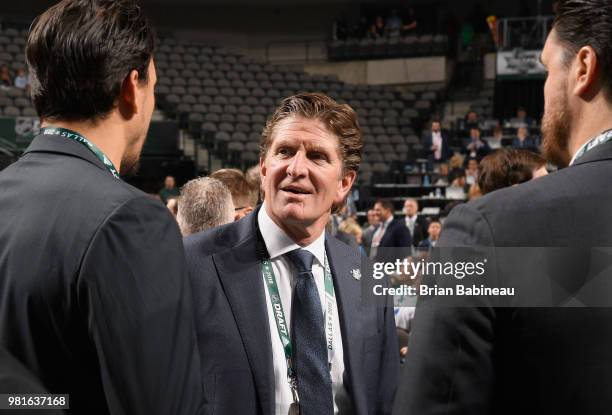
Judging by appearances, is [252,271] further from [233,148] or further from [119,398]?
[233,148]

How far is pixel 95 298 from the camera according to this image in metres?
1.15

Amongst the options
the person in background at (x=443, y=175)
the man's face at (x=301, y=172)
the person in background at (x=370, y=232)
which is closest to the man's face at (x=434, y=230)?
the person in background at (x=370, y=232)

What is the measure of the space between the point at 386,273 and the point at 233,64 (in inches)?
630

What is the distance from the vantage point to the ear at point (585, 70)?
1.23 m

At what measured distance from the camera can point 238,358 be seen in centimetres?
175

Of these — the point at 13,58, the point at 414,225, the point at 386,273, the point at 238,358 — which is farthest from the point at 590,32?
the point at 13,58

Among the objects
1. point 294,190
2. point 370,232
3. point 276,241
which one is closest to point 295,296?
point 276,241

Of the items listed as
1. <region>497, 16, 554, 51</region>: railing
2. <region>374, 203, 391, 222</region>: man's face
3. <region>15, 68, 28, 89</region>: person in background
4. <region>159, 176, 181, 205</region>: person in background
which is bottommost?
<region>374, 203, 391, 222</region>: man's face

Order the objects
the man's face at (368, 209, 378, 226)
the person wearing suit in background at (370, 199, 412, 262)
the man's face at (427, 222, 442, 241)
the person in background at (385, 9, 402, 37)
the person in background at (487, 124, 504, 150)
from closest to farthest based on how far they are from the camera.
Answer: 1. the person wearing suit in background at (370, 199, 412, 262)
2. the man's face at (427, 222, 442, 241)
3. the man's face at (368, 209, 378, 226)
4. the person in background at (487, 124, 504, 150)
5. the person in background at (385, 9, 402, 37)

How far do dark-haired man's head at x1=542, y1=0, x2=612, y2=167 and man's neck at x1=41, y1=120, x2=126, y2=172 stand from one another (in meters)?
0.76

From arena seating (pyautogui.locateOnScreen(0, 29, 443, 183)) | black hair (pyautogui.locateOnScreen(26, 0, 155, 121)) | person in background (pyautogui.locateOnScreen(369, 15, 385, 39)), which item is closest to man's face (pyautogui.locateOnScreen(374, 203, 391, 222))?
arena seating (pyautogui.locateOnScreen(0, 29, 443, 183))

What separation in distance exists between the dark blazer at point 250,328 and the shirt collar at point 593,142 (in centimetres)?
83

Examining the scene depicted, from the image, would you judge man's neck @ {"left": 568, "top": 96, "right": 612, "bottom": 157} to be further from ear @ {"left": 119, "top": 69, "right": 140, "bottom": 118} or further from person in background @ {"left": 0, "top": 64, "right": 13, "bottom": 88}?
person in background @ {"left": 0, "top": 64, "right": 13, "bottom": 88}

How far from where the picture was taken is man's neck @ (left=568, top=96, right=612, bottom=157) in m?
1.24
